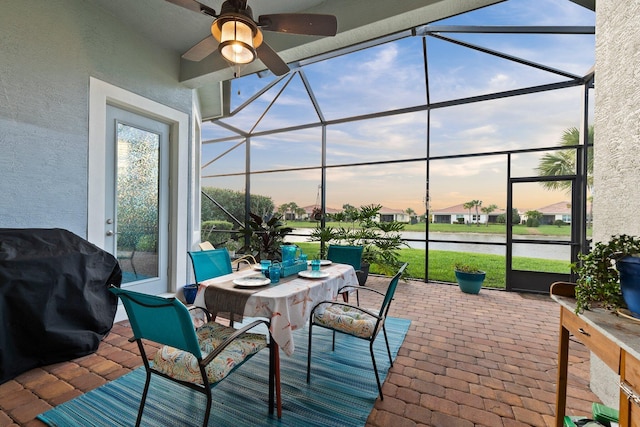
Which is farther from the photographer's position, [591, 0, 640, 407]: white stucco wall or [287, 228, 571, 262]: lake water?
[287, 228, 571, 262]: lake water

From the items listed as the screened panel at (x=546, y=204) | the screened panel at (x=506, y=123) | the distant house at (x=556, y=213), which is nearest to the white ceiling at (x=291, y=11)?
the screened panel at (x=506, y=123)

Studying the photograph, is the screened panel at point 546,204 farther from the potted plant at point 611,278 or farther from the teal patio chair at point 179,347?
the teal patio chair at point 179,347

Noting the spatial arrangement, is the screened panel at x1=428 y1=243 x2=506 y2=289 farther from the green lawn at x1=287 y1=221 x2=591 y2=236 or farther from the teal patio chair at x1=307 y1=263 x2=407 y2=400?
the teal patio chair at x1=307 y1=263 x2=407 y2=400

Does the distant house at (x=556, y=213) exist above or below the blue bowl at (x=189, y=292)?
above

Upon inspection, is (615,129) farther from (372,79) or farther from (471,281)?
(372,79)

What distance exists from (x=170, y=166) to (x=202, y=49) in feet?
6.55

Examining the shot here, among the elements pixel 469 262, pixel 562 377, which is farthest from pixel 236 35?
pixel 469 262

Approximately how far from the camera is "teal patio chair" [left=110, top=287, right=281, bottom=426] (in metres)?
1.36

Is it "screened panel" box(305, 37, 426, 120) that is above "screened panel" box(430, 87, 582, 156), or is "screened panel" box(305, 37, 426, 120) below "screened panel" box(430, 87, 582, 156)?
above

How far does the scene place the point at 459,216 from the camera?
5.73 m

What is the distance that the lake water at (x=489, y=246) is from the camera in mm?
4473

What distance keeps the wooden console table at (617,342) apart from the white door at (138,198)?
4011 millimetres

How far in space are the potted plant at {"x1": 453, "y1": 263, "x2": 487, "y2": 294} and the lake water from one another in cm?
58

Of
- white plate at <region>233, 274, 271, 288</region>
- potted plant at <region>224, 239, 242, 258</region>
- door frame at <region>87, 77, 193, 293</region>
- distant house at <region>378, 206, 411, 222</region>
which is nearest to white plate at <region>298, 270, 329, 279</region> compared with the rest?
white plate at <region>233, 274, 271, 288</region>
